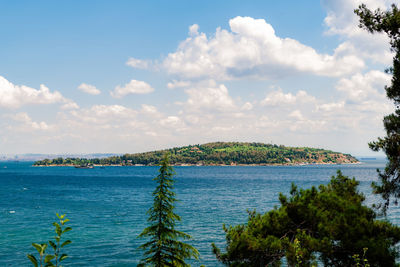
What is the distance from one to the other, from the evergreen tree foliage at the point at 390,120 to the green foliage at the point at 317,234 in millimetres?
1634

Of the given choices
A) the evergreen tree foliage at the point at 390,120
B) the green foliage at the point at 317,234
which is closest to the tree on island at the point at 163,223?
the green foliage at the point at 317,234

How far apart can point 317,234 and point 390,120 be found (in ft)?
23.1

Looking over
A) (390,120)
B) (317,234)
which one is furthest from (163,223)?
(390,120)

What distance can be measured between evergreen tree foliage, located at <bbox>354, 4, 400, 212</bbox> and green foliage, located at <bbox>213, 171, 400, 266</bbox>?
1.63 meters

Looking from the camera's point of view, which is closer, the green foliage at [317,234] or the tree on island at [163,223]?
the green foliage at [317,234]

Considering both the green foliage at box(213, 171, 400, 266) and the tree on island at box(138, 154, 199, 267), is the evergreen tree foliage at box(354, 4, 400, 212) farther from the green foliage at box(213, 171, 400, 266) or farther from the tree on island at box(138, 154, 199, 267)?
the tree on island at box(138, 154, 199, 267)

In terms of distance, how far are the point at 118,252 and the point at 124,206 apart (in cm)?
3780

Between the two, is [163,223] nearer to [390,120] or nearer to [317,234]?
[317,234]

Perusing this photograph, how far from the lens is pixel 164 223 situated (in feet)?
63.0

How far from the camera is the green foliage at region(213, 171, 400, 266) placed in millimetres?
14423

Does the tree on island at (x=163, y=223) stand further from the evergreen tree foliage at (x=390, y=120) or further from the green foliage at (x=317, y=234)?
the evergreen tree foliage at (x=390, y=120)

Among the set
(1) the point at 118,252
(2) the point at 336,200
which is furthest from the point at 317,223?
(1) the point at 118,252

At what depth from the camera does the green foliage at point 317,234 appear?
47.3 ft

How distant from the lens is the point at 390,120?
54.4 ft
